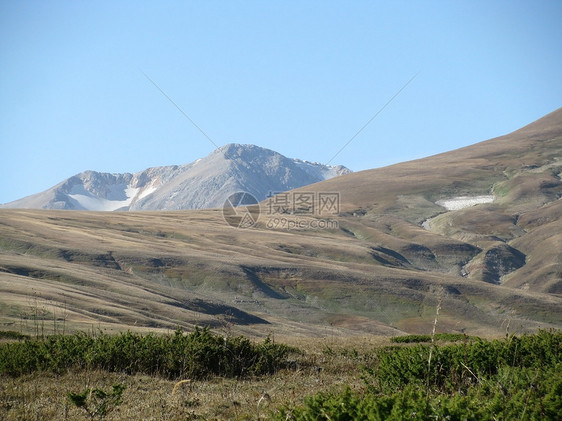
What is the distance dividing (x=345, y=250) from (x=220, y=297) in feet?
165

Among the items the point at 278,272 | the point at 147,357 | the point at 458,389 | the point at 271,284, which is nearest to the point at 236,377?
the point at 147,357

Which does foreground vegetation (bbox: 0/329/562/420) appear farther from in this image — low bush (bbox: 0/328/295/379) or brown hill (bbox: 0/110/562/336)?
brown hill (bbox: 0/110/562/336)

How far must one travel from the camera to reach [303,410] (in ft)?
28.0

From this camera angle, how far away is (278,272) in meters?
101

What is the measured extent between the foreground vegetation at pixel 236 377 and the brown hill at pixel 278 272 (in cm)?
867

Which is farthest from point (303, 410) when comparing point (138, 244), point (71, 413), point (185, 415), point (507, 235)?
point (507, 235)

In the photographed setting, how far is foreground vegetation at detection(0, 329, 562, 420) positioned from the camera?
437 inches

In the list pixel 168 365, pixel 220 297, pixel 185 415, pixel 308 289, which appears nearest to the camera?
pixel 185 415

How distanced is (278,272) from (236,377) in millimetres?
84665

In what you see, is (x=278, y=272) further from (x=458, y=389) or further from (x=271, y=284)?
(x=458, y=389)

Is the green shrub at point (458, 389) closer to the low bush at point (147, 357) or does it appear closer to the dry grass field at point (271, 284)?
the dry grass field at point (271, 284)

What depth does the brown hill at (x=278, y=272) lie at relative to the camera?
176 ft

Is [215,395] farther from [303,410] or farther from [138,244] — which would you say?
[138,244]

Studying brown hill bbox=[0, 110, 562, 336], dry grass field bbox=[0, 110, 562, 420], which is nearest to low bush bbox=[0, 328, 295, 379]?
dry grass field bbox=[0, 110, 562, 420]
